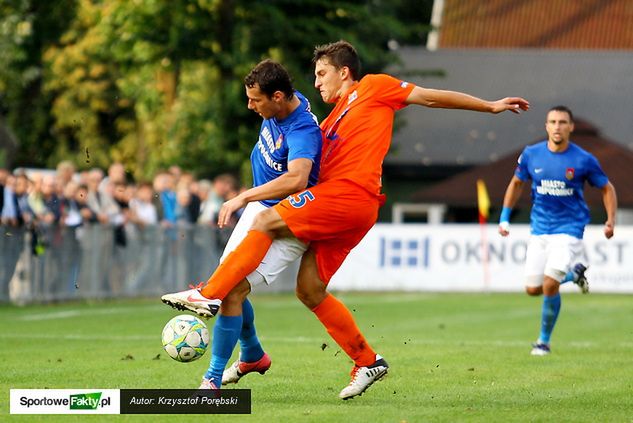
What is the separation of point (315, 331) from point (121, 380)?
20.8 ft

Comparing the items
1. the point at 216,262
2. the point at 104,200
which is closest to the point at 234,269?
the point at 104,200

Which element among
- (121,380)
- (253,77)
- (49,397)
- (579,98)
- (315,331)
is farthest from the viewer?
(579,98)

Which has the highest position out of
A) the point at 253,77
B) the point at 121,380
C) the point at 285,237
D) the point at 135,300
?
the point at 253,77

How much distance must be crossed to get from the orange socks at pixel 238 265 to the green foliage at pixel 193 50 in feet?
75.7

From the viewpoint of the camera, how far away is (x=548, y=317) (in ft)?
45.2

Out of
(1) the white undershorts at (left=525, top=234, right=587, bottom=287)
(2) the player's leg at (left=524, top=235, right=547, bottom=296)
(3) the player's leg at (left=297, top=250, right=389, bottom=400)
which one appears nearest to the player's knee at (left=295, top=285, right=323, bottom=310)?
(3) the player's leg at (left=297, top=250, right=389, bottom=400)

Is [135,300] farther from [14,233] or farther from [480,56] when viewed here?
[480,56]

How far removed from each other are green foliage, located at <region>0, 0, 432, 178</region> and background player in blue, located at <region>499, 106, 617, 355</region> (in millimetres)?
18851

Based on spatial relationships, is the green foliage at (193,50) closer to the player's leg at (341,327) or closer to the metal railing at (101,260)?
the metal railing at (101,260)

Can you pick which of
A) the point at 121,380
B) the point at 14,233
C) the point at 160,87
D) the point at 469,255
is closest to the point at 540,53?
the point at 160,87

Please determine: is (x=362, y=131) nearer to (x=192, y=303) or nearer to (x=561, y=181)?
(x=192, y=303)

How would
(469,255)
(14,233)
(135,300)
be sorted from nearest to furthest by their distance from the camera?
(14,233) < (135,300) < (469,255)

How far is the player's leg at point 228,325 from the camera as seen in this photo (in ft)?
30.0

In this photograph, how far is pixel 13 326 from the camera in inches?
659
